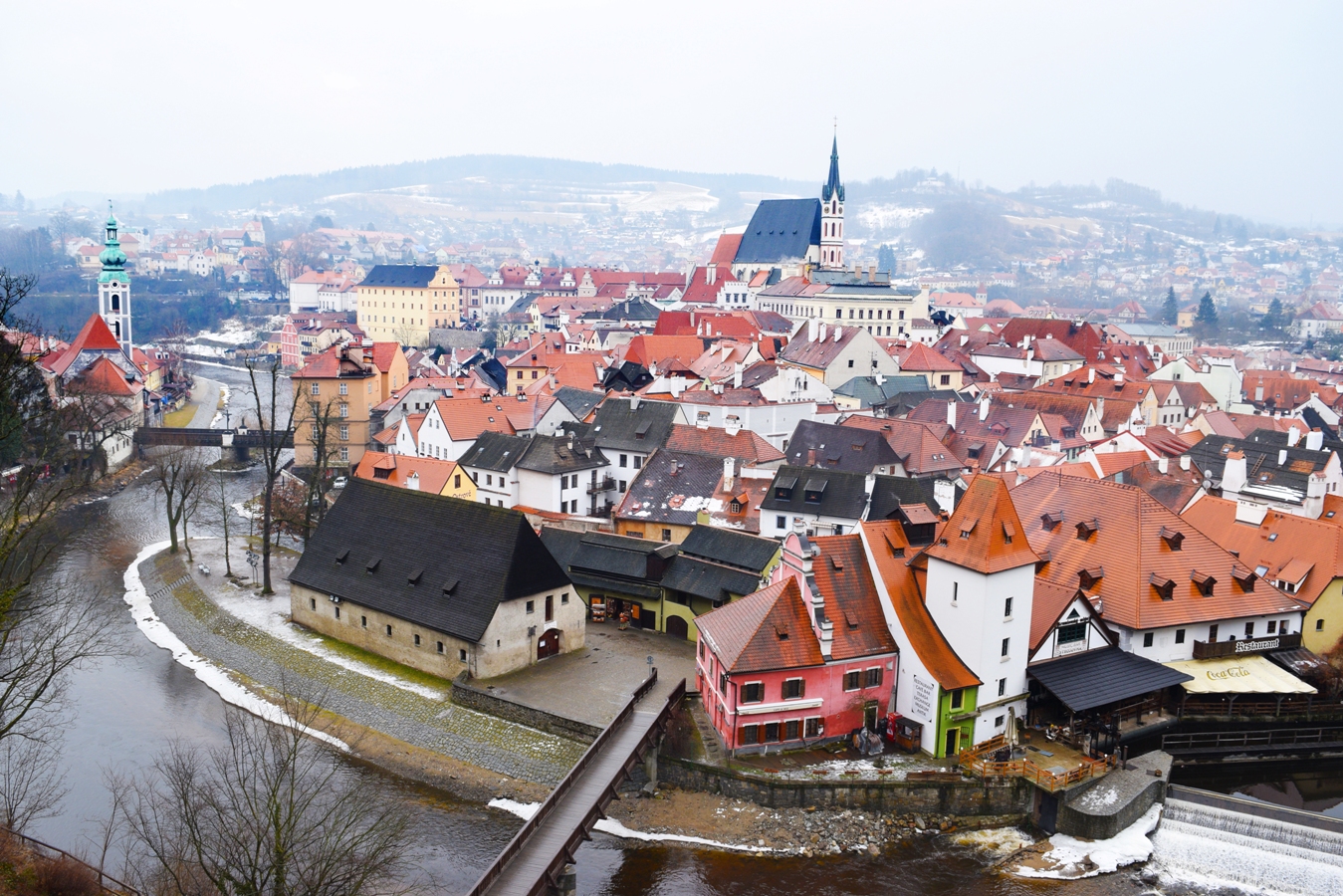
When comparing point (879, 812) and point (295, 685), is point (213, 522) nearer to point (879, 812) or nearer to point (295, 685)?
point (295, 685)

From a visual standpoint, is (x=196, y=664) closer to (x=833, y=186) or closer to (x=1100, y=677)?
(x=1100, y=677)

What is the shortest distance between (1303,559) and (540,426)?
Answer: 37.2 meters

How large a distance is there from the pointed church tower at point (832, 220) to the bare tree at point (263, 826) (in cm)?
11716

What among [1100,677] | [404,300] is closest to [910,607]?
[1100,677]

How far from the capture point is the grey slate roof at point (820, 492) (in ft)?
139

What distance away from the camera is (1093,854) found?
27172 millimetres

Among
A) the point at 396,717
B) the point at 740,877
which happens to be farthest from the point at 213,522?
the point at 740,877

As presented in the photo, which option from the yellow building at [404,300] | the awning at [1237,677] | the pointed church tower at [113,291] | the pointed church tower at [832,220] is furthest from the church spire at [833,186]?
the awning at [1237,677]

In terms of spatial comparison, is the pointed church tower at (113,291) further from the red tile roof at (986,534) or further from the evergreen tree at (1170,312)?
the evergreen tree at (1170,312)

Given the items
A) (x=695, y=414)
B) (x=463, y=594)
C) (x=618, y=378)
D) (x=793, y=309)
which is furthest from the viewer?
(x=793, y=309)

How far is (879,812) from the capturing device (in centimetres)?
2850

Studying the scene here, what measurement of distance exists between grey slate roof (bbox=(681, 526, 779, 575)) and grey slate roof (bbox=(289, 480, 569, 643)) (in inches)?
222

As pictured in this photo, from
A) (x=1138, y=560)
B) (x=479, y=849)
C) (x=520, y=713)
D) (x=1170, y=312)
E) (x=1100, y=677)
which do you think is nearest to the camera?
(x=479, y=849)

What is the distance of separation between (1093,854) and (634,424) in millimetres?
31976
